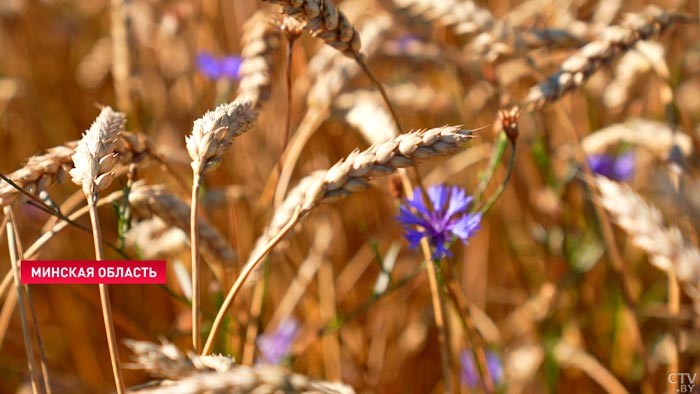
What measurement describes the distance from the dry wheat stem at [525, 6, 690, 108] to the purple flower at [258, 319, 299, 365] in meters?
0.66

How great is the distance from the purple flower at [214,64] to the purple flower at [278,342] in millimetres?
630

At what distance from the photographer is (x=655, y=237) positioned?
71 centimetres

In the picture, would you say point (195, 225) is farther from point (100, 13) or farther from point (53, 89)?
point (100, 13)

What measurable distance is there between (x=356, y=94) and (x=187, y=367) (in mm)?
760

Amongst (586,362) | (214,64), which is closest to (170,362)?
(586,362)

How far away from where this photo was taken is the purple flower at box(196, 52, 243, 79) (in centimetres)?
148

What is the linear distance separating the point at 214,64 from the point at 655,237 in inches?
45.3

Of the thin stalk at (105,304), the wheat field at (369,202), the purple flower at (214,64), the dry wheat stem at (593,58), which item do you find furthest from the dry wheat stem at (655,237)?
the purple flower at (214,64)

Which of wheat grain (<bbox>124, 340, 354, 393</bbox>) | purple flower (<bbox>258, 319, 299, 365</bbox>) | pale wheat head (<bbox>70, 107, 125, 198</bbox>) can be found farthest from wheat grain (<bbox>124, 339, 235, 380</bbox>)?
purple flower (<bbox>258, 319, 299, 365</bbox>)

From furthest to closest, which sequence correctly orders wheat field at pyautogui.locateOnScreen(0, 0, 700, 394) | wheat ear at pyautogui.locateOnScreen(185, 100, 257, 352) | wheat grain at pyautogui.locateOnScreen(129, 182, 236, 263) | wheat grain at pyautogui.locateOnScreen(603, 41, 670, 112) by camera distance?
wheat grain at pyautogui.locateOnScreen(603, 41, 670, 112)
wheat grain at pyautogui.locateOnScreen(129, 182, 236, 263)
wheat field at pyautogui.locateOnScreen(0, 0, 700, 394)
wheat ear at pyautogui.locateOnScreen(185, 100, 257, 352)

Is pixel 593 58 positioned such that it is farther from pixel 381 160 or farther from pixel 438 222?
pixel 381 160

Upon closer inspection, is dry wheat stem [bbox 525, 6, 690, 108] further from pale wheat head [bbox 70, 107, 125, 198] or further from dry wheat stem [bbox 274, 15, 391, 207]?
pale wheat head [bbox 70, 107, 125, 198]

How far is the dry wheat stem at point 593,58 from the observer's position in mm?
857

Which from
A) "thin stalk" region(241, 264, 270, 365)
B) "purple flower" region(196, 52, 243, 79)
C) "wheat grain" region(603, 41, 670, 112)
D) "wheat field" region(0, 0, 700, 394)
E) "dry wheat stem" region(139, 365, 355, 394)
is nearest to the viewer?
"dry wheat stem" region(139, 365, 355, 394)
